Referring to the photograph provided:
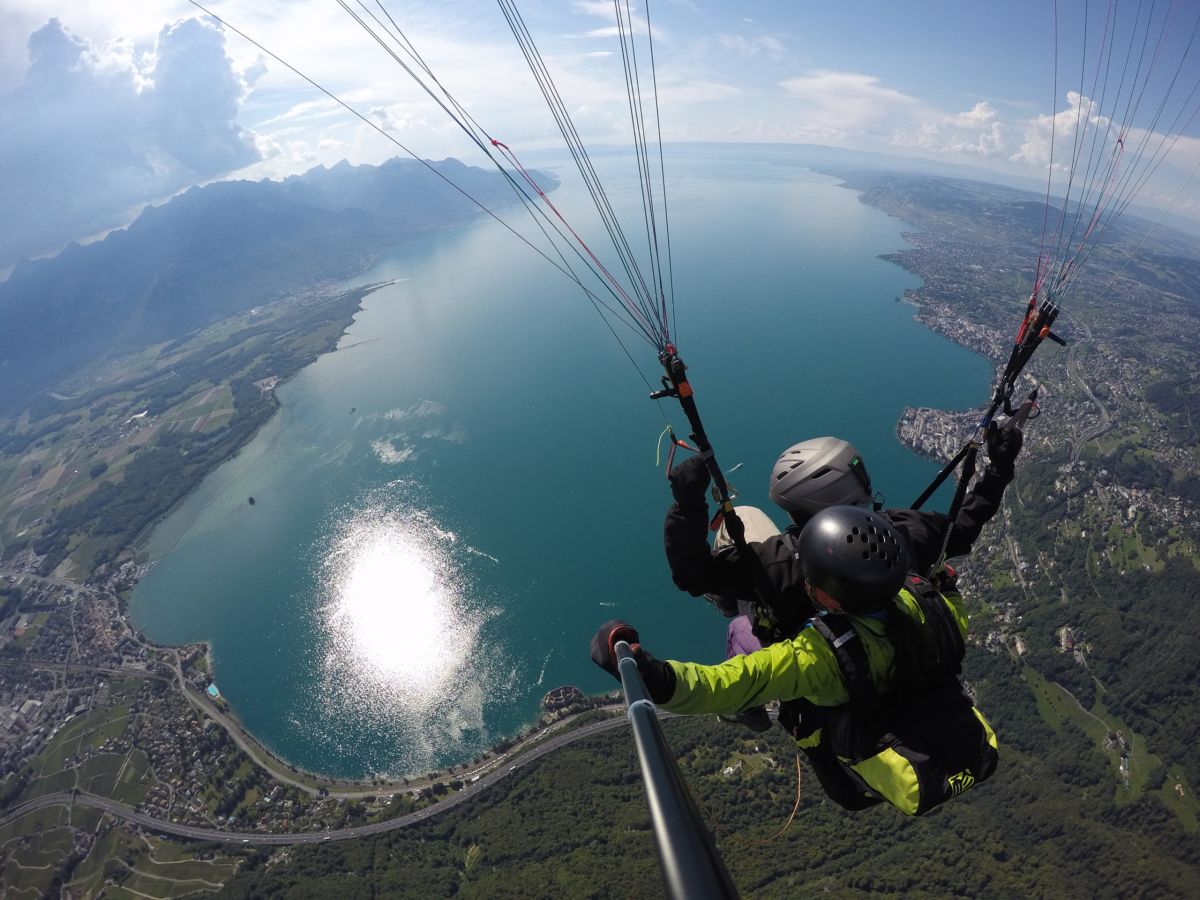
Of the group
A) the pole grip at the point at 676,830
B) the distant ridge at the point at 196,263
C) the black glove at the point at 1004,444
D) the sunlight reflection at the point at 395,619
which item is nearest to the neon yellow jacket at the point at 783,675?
the pole grip at the point at 676,830

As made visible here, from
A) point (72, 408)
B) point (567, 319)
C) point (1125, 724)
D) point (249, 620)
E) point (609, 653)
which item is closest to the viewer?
point (609, 653)

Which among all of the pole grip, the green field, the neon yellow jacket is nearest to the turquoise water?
the green field

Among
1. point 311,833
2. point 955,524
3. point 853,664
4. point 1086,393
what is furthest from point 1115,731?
point 1086,393

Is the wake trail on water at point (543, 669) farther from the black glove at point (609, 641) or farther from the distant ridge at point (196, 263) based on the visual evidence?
the distant ridge at point (196, 263)

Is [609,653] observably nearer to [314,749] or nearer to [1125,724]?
[314,749]

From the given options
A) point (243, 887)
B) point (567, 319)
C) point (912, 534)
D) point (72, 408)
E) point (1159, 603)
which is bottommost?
point (72, 408)

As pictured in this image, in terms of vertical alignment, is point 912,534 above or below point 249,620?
above

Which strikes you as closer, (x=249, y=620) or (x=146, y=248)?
(x=249, y=620)

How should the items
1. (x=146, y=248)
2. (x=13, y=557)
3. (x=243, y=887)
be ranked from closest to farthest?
(x=243, y=887), (x=13, y=557), (x=146, y=248)

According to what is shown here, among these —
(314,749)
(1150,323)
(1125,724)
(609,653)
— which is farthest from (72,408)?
(1150,323)
